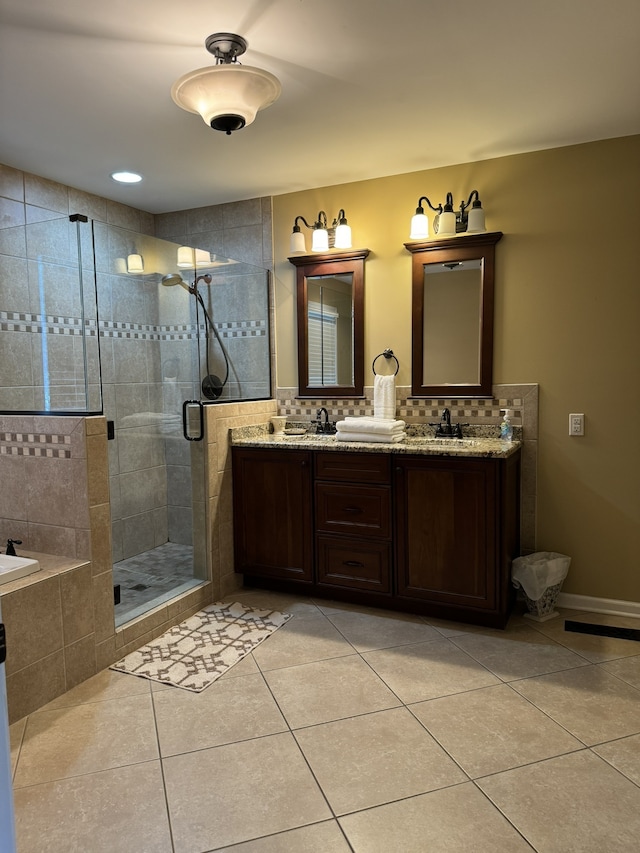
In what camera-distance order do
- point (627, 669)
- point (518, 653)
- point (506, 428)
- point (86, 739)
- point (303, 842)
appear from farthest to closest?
point (506, 428)
point (518, 653)
point (627, 669)
point (86, 739)
point (303, 842)

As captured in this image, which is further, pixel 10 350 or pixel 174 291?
pixel 174 291

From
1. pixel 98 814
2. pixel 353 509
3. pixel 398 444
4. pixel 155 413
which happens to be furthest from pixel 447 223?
pixel 98 814

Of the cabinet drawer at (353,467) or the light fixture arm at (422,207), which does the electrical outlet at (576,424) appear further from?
the light fixture arm at (422,207)

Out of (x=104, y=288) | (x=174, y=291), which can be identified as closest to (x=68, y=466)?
(x=104, y=288)

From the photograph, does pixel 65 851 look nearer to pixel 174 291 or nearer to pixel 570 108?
pixel 174 291

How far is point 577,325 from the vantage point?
9.68ft

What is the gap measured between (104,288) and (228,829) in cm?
242

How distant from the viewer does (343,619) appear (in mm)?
2926

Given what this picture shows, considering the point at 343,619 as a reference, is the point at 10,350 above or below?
above

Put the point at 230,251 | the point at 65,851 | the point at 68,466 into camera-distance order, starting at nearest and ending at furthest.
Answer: the point at 65,851 < the point at 68,466 < the point at 230,251

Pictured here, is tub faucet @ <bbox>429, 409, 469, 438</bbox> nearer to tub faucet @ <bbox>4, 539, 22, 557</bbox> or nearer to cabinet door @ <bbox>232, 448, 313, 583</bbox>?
cabinet door @ <bbox>232, 448, 313, 583</bbox>

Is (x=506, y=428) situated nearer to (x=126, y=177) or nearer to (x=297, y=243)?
(x=297, y=243)

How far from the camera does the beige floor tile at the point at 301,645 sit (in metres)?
2.51

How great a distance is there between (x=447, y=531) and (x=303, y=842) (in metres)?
1.56
